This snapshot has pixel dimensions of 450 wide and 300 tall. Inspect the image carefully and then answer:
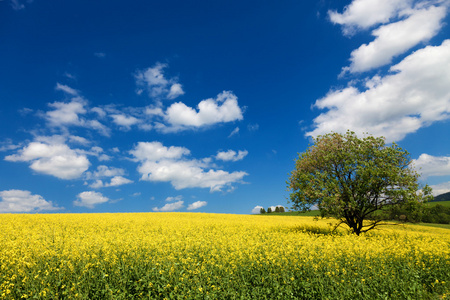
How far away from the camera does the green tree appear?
2036 cm

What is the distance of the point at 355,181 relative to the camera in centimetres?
2141

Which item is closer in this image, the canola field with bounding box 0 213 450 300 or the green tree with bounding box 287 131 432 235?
the canola field with bounding box 0 213 450 300

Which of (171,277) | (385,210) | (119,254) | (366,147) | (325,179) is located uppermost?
(366,147)

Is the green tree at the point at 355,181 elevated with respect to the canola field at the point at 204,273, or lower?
elevated

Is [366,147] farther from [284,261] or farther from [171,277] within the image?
[171,277]

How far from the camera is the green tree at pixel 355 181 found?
66.8 feet

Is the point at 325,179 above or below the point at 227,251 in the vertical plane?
above

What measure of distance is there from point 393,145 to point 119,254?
74.8 feet

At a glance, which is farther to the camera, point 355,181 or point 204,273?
point 355,181

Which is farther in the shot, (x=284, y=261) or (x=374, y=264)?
(x=374, y=264)

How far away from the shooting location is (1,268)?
9797 mm

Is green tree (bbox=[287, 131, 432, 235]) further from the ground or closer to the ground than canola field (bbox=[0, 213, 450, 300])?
further from the ground

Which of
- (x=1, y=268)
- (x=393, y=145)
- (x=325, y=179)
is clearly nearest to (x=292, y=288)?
(x=1, y=268)

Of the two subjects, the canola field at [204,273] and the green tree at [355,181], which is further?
the green tree at [355,181]
